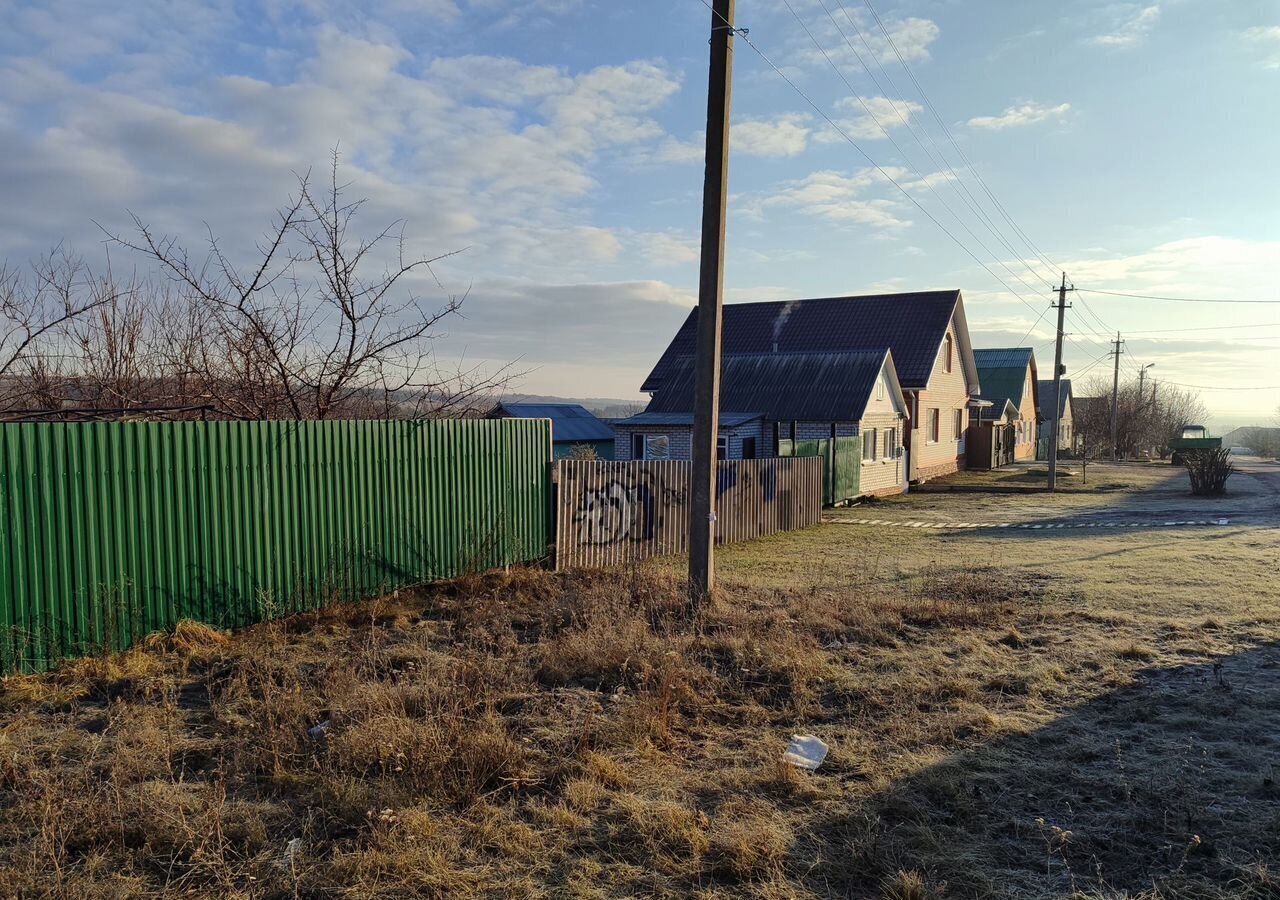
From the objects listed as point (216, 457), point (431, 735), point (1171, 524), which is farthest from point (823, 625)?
point (1171, 524)

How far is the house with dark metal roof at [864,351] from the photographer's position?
24375 mm

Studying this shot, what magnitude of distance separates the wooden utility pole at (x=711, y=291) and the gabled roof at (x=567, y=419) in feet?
70.4

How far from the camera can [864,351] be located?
23922 millimetres

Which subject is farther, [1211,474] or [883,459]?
[883,459]

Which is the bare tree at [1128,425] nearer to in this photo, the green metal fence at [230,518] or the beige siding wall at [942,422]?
the beige siding wall at [942,422]

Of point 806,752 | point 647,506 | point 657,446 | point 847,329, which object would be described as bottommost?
point 806,752

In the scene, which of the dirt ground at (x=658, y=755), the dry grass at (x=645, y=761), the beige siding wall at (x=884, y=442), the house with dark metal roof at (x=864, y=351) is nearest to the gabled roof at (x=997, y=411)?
the house with dark metal roof at (x=864, y=351)

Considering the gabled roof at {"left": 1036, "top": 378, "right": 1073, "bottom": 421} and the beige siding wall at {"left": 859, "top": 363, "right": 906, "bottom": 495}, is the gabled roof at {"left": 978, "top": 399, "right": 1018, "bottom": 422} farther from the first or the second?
the gabled roof at {"left": 1036, "top": 378, "right": 1073, "bottom": 421}

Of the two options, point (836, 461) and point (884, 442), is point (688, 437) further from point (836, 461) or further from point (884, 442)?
point (884, 442)

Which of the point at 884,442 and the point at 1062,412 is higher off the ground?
the point at 1062,412

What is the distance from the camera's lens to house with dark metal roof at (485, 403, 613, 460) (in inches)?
1158

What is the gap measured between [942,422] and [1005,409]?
1133cm

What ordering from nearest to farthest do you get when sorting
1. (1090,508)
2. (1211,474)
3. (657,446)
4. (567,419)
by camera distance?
1. (1090,508)
2. (657,446)
3. (1211,474)
4. (567,419)

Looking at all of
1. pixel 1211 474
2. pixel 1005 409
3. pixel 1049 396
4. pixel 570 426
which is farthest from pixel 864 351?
pixel 1049 396
